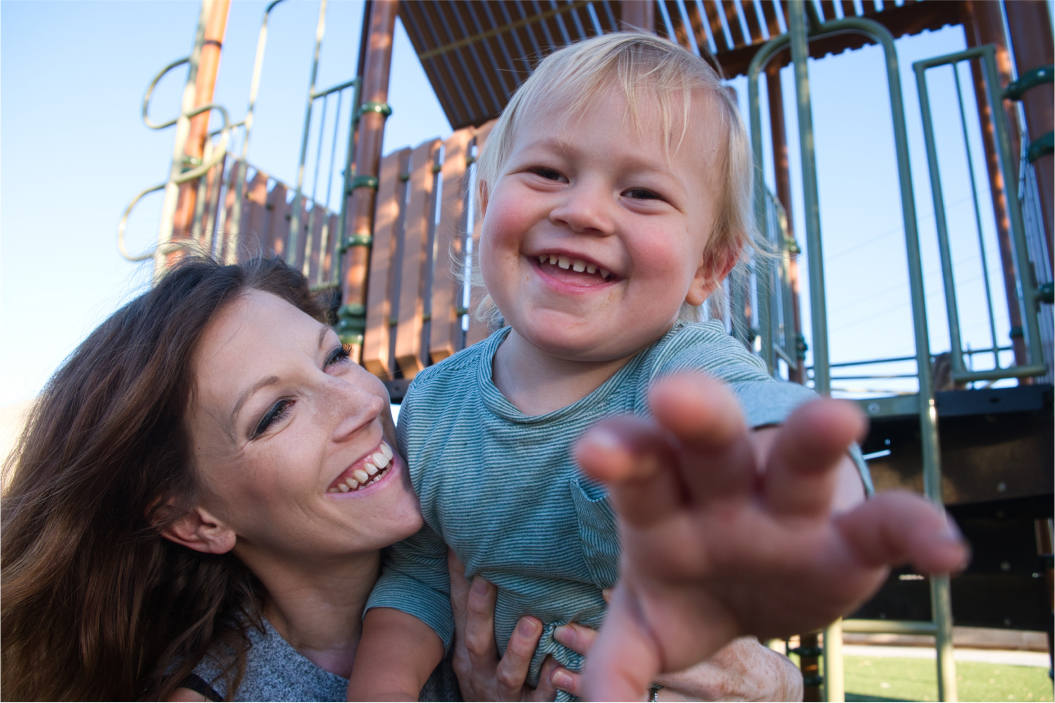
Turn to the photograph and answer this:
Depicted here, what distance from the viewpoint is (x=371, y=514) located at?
3.76ft

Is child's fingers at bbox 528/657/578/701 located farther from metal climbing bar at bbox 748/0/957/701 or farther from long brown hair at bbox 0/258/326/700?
metal climbing bar at bbox 748/0/957/701

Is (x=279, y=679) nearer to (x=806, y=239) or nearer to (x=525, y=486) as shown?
(x=525, y=486)

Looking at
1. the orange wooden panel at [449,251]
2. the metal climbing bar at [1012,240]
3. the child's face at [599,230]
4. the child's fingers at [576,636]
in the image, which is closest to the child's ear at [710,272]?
the child's face at [599,230]

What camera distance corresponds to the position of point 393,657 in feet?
3.89

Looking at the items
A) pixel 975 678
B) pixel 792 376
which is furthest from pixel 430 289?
pixel 975 678

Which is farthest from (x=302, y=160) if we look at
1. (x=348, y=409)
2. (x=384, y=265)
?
(x=348, y=409)

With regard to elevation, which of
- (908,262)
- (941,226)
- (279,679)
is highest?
(941,226)

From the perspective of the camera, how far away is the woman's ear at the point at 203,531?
1.27 meters

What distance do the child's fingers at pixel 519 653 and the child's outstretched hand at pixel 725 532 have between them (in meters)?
0.67

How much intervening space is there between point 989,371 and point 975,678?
430 centimetres

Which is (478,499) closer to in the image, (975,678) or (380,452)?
(380,452)

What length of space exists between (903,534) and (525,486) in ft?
2.23

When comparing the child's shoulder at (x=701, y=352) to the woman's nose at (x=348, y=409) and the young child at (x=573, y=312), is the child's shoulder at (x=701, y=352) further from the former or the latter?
the woman's nose at (x=348, y=409)

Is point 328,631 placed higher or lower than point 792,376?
lower
